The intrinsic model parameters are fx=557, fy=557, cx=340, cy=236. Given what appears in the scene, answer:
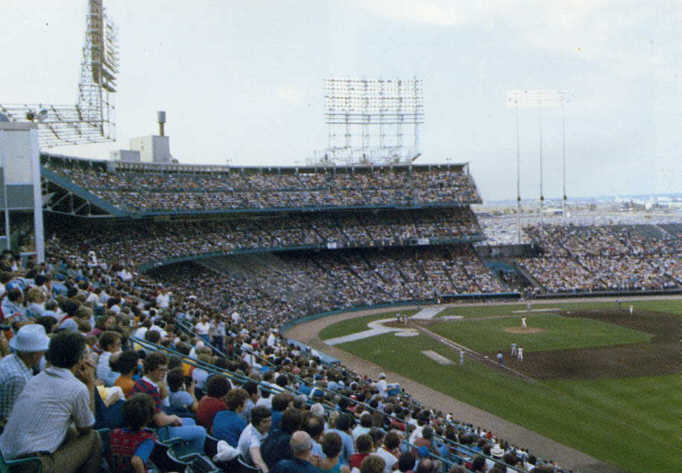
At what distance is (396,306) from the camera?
53.6 metres

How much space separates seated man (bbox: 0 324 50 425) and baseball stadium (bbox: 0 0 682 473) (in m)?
0.02

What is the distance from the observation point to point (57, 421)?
432cm

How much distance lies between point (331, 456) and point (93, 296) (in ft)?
32.4

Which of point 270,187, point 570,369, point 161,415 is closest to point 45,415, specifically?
point 161,415

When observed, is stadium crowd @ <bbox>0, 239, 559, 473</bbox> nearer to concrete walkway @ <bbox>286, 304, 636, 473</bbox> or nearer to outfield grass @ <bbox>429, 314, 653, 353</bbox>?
concrete walkway @ <bbox>286, 304, 636, 473</bbox>

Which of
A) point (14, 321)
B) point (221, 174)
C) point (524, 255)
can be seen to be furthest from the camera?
point (524, 255)

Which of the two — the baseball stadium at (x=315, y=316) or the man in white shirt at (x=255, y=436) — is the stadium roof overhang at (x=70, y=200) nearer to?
the baseball stadium at (x=315, y=316)

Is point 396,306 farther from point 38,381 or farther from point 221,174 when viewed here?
point 38,381

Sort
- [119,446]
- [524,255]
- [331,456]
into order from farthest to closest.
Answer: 1. [524,255]
2. [331,456]
3. [119,446]

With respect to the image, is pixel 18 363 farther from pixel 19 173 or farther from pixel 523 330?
pixel 523 330

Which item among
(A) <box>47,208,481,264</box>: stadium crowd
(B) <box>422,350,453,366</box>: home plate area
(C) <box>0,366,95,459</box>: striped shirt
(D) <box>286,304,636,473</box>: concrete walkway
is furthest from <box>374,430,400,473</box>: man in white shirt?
(A) <box>47,208,481,264</box>: stadium crowd

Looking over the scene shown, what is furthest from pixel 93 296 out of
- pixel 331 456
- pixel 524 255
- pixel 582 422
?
pixel 524 255

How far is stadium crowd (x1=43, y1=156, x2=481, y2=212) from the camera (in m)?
44.4

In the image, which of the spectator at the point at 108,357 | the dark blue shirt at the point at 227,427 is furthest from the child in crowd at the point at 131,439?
the spectator at the point at 108,357
